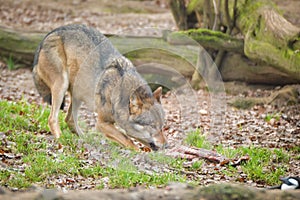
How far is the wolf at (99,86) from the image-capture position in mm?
7422

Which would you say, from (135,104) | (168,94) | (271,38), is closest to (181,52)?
(168,94)

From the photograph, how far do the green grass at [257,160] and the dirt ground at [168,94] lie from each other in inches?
5.1

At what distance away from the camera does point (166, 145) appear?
7332mm

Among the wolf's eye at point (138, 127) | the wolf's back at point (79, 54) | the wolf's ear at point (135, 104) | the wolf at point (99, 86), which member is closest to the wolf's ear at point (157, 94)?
the wolf at point (99, 86)

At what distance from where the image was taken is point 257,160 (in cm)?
724

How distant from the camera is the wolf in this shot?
7.42 meters

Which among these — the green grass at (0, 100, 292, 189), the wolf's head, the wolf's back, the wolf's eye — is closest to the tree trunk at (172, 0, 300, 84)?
the green grass at (0, 100, 292, 189)

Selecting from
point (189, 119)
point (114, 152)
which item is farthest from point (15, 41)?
point (114, 152)

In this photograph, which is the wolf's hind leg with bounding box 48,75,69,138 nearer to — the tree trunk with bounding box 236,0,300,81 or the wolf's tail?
the wolf's tail

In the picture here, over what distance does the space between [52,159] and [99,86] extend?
5.38ft

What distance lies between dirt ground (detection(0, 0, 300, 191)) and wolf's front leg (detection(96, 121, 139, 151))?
66 centimetres

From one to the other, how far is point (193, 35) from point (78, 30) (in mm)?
3129

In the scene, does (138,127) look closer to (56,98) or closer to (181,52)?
(56,98)

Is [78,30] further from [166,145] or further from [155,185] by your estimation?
[155,185]
